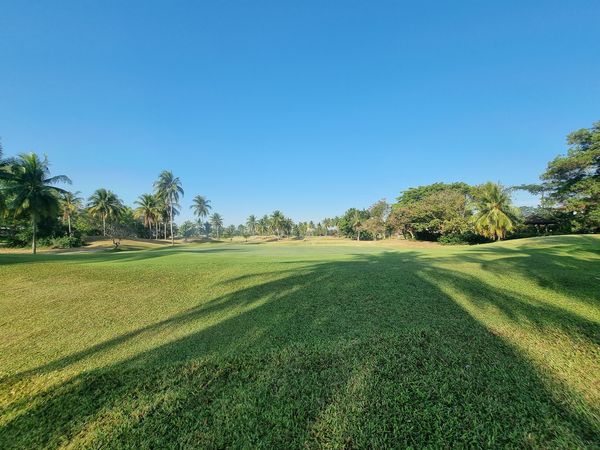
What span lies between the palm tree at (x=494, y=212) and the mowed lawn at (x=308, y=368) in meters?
34.4

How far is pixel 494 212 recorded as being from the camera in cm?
3578

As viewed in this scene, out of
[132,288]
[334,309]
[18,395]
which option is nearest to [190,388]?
[18,395]

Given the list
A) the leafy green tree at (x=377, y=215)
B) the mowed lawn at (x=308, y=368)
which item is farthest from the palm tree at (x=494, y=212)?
the mowed lawn at (x=308, y=368)

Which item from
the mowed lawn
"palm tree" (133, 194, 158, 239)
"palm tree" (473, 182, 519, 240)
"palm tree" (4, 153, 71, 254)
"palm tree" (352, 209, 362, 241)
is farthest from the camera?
"palm tree" (352, 209, 362, 241)

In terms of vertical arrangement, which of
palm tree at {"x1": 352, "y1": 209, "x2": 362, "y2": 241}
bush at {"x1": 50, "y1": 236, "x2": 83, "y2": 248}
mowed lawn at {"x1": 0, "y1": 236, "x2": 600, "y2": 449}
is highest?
palm tree at {"x1": 352, "y1": 209, "x2": 362, "y2": 241}

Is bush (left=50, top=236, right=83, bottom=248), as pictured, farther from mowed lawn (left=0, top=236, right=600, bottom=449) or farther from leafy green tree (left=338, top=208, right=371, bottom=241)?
leafy green tree (left=338, top=208, right=371, bottom=241)

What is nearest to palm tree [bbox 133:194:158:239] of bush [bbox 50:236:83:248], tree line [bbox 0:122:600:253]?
tree line [bbox 0:122:600:253]

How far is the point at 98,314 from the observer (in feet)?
19.2

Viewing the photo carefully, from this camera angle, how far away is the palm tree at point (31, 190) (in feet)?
79.6

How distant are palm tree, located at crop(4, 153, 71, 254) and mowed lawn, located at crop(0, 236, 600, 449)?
25446 millimetres

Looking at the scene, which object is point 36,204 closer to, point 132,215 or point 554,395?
point 554,395

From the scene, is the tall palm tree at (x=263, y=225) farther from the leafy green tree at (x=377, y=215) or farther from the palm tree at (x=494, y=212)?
the palm tree at (x=494, y=212)

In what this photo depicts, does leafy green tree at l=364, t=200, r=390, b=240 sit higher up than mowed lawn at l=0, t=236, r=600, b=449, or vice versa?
leafy green tree at l=364, t=200, r=390, b=240

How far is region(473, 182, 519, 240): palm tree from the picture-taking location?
35.5 meters
